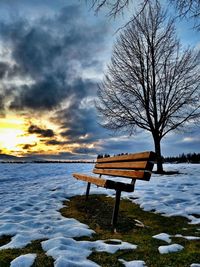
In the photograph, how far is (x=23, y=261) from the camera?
3.48 m

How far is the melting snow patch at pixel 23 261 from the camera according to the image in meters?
3.39

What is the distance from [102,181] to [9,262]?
2321mm

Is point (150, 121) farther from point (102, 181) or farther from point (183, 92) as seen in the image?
point (102, 181)

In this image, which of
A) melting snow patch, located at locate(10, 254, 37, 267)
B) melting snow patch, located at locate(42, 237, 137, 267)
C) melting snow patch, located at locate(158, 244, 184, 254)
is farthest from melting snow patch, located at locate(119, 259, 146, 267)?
melting snow patch, located at locate(10, 254, 37, 267)

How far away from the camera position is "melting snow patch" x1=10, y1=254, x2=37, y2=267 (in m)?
3.39

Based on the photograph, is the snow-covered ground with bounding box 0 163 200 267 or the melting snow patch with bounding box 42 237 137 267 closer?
the melting snow patch with bounding box 42 237 137 267

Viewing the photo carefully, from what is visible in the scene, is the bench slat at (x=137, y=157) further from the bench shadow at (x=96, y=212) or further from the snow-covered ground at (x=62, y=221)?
the snow-covered ground at (x=62, y=221)

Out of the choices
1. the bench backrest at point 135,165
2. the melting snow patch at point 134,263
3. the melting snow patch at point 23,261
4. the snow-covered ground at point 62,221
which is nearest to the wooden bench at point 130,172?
the bench backrest at point 135,165

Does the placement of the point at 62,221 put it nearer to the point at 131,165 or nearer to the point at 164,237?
the point at 131,165

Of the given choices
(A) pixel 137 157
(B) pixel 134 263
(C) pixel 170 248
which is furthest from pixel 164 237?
(A) pixel 137 157

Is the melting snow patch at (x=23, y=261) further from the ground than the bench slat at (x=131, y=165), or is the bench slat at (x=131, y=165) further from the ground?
the bench slat at (x=131, y=165)

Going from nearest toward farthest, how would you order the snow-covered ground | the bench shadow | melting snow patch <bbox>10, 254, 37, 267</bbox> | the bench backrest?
melting snow patch <bbox>10, 254, 37, 267</bbox>, the snow-covered ground, the bench backrest, the bench shadow

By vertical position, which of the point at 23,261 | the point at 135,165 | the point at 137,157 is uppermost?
the point at 137,157

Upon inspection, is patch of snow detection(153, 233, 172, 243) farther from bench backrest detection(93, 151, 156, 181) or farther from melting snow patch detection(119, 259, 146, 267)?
melting snow patch detection(119, 259, 146, 267)
